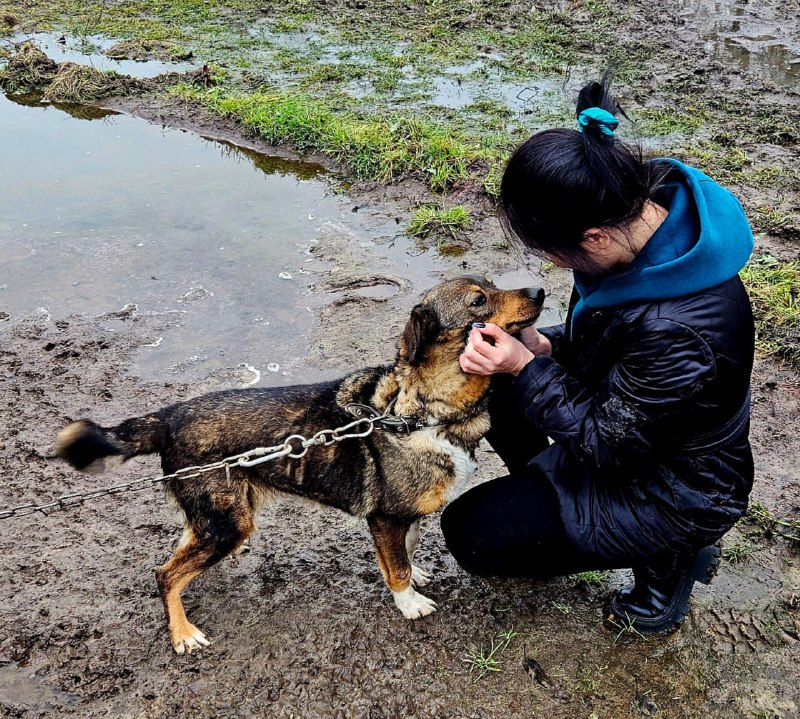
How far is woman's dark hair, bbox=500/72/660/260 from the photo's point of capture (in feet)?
7.82

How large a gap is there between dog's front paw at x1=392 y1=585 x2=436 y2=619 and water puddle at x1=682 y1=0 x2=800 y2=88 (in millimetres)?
9194

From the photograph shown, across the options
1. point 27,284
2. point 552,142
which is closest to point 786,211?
point 552,142

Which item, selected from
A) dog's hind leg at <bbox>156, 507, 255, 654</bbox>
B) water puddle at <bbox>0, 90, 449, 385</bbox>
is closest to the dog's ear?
dog's hind leg at <bbox>156, 507, 255, 654</bbox>

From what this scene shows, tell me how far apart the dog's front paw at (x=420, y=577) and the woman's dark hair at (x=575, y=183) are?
6.49ft

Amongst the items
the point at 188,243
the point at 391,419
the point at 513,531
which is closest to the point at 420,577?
the point at 513,531

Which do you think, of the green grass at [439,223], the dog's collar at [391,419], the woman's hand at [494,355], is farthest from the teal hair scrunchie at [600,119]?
the green grass at [439,223]

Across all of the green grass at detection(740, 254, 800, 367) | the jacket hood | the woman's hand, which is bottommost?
the green grass at detection(740, 254, 800, 367)

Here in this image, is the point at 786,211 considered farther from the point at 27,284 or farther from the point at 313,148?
the point at 27,284

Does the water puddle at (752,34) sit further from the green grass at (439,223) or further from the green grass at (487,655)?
the green grass at (487,655)

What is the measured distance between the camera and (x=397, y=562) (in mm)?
3363

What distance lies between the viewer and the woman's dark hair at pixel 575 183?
93.8 inches

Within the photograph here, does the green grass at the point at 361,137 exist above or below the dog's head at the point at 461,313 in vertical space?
below

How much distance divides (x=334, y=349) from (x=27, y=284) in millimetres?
3111

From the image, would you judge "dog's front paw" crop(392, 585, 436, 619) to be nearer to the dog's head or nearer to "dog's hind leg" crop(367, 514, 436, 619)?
"dog's hind leg" crop(367, 514, 436, 619)
